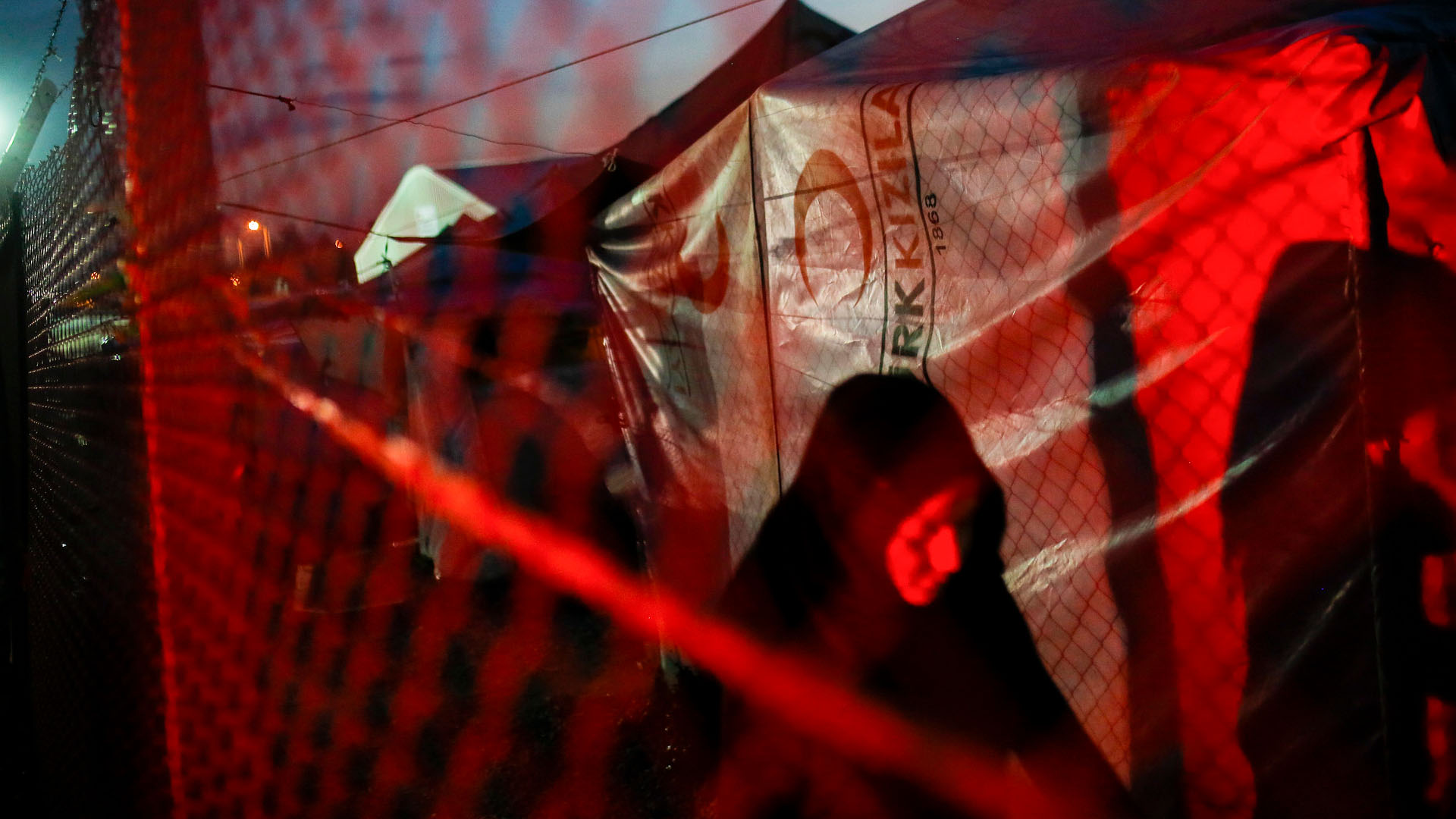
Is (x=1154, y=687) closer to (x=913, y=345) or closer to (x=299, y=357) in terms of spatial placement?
(x=913, y=345)

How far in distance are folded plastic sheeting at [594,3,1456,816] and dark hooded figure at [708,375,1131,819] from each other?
0.74ft

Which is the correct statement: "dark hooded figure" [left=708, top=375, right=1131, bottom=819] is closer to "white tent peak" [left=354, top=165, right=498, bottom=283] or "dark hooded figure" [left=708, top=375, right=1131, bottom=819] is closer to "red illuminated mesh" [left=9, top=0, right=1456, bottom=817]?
"red illuminated mesh" [left=9, top=0, right=1456, bottom=817]

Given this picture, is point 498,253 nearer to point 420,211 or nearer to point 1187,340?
point 420,211

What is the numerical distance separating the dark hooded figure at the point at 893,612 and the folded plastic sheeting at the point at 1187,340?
23cm

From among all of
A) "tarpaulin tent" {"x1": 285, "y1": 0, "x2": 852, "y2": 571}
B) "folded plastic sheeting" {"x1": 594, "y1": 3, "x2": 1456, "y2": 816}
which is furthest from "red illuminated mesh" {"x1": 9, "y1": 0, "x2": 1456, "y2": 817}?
"tarpaulin tent" {"x1": 285, "y1": 0, "x2": 852, "y2": 571}

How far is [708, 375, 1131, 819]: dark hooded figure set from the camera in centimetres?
238

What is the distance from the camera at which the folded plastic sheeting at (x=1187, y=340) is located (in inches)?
61.2

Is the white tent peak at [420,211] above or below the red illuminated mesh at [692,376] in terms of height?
above

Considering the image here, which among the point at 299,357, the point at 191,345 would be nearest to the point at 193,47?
the point at 191,345

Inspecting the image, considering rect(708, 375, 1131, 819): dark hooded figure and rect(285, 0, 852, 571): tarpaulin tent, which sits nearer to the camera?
rect(708, 375, 1131, 819): dark hooded figure

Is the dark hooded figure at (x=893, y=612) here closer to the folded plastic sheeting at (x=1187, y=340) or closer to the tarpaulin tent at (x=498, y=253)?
the folded plastic sheeting at (x=1187, y=340)

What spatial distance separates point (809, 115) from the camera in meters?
2.64

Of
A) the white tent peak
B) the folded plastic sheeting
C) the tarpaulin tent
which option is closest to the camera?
the folded plastic sheeting

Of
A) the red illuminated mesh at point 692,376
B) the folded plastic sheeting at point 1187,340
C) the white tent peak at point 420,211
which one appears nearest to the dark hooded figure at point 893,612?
the red illuminated mesh at point 692,376
